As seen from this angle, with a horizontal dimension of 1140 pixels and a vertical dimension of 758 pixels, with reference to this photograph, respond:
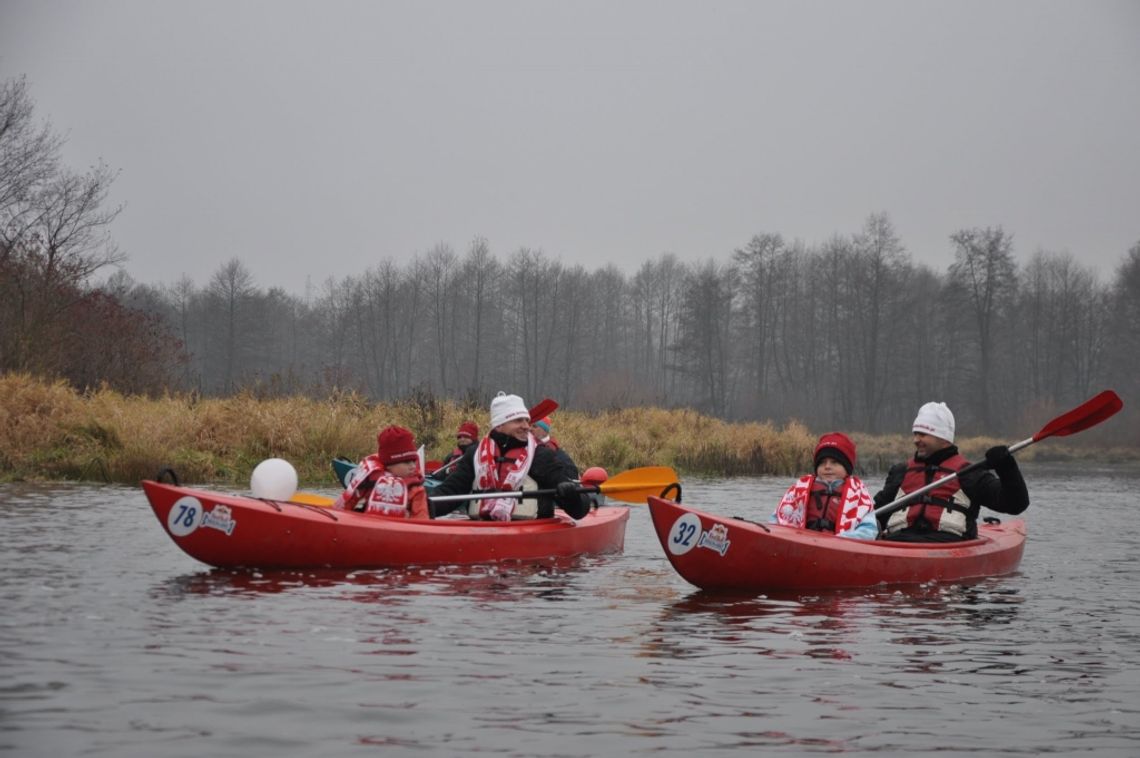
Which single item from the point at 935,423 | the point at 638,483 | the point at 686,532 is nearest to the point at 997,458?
the point at 935,423

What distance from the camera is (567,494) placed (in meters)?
11.0

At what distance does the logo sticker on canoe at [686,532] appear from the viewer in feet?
28.8

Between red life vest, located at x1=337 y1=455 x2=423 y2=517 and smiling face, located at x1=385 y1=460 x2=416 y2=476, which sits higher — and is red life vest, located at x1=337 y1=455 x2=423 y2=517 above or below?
below

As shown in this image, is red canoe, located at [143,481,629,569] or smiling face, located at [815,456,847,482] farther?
smiling face, located at [815,456,847,482]

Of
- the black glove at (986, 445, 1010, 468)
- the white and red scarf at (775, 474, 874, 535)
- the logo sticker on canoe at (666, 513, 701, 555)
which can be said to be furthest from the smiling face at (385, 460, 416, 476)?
the black glove at (986, 445, 1010, 468)

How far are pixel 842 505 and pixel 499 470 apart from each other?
300 cm

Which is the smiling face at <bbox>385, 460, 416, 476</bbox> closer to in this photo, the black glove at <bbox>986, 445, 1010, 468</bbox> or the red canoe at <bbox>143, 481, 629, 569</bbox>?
the red canoe at <bbox>143, 481, 629, 569</bbox>

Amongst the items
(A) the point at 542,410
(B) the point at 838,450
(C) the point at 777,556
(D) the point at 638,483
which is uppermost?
(A) the point at 542,410

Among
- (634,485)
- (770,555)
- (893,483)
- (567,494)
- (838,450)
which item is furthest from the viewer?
(634,485)

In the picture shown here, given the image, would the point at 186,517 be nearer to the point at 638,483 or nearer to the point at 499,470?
the point at 499,470

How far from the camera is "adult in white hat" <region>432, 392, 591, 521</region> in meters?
11.0

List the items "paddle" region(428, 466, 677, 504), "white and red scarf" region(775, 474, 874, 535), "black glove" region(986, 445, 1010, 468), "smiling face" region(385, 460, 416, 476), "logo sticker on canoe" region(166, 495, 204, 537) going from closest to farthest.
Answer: "logo sticker on canoe" region(166, 495, 204, 537), "white and red scarf" region(775, 474, 874, 535), "black glove" region(986, 445, 1010, 468), "smiling face" region(385, 460, 416, 476), "paddle" region(428, 466, 677, 504)

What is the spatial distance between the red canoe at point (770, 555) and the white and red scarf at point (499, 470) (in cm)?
232

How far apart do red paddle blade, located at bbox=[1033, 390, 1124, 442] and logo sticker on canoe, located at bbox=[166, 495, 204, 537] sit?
22.0 ft
